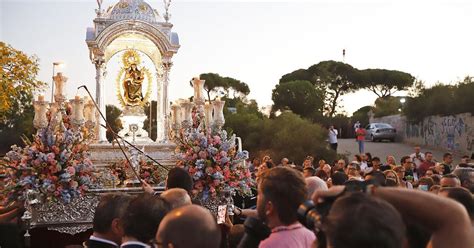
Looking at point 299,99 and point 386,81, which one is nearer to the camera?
point 299,99

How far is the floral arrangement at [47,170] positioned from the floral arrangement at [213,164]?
5.28 ft

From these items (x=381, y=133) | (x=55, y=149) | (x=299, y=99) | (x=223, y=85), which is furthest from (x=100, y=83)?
(x=223, y=85)

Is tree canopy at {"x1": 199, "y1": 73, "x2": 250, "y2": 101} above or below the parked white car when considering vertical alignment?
above

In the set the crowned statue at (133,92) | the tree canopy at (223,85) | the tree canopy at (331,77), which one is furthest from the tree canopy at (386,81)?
the crowned statue at (133,92)

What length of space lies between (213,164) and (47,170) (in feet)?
8.18

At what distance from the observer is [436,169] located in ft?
40.8

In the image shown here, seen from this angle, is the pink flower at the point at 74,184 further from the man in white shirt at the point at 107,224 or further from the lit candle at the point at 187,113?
the man in white shirt at the point at 107,224

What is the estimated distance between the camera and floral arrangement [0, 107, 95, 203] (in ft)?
27.1

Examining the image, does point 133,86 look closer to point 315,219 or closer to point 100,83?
point 100,83

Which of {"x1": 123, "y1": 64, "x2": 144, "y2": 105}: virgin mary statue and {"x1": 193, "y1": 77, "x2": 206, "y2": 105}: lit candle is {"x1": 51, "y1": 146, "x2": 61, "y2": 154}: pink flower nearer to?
{"x1": 193, "y1": 77, "x2": 206, "y2": 105}: lit candle

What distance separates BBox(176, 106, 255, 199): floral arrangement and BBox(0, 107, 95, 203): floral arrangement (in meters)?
1.61

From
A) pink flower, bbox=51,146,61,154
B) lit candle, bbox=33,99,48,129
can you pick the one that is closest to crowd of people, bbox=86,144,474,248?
pink flower, bbox=51,146,61,154

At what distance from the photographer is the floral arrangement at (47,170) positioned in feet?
27.1

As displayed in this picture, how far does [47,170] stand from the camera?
8.35 m
